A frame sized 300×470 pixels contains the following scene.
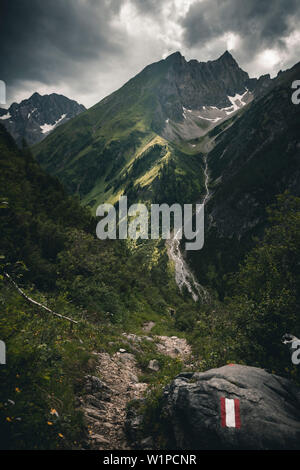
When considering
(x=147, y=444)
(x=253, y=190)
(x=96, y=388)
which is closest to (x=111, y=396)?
(x=96, y=388)

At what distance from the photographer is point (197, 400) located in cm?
949

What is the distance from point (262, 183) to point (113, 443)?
110 meters

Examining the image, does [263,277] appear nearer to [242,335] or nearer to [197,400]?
[242,335]

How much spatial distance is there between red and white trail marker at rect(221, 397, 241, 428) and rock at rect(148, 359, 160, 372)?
369 inches

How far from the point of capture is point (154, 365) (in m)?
17.9

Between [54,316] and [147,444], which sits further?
[54,316]

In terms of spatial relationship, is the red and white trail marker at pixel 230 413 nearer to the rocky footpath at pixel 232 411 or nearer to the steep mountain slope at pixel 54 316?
the rocky footpath at pixel 232 411

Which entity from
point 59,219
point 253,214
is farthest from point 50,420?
point 253,214

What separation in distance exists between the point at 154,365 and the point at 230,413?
398 inches

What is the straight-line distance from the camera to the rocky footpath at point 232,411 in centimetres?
804

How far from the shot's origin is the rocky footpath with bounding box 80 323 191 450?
30.6 ft

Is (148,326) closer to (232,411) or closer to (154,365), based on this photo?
(154,365)

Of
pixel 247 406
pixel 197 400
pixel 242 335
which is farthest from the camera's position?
pixel 242 335

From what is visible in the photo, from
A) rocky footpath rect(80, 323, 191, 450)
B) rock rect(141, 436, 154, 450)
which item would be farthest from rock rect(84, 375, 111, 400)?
rock rect(141, 436, 154, 450)
